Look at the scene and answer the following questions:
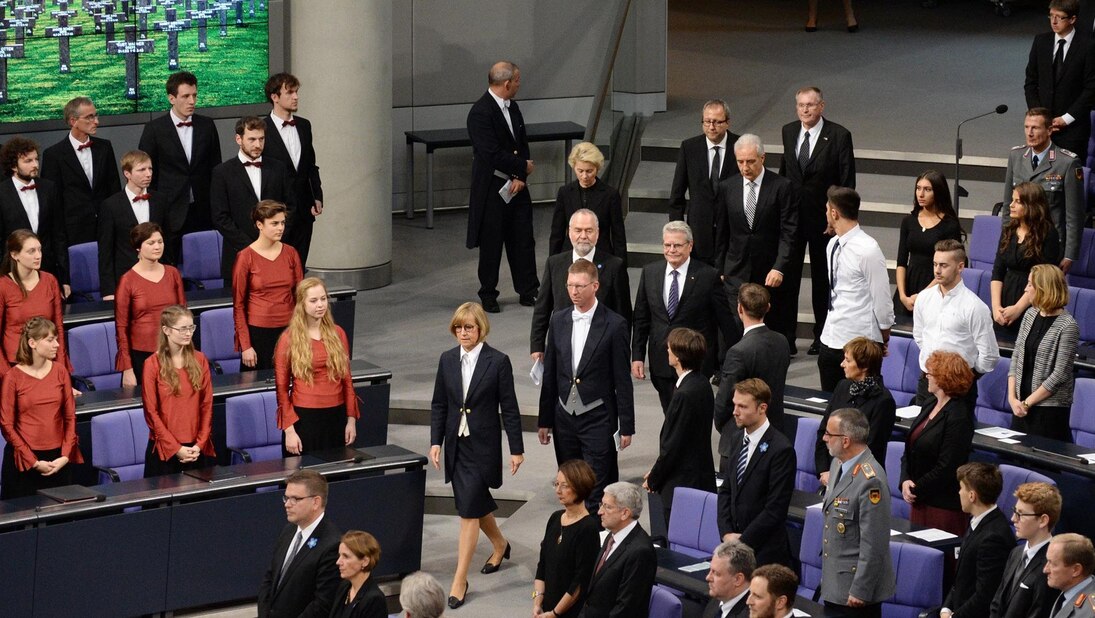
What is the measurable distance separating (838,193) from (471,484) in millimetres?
2430

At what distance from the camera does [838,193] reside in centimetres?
823

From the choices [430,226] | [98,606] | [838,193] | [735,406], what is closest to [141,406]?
[98,606]

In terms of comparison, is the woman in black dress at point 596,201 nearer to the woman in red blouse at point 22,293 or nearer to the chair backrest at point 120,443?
the chair backrest at point 120,443

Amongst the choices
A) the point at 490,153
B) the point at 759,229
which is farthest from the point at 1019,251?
the point at 490,153

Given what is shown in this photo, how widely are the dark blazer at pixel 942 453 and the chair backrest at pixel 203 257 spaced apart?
198 inches

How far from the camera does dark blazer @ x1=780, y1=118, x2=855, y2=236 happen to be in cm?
970

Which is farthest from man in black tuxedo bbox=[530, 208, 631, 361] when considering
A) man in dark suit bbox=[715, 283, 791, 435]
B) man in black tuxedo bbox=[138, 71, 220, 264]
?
man in black tuxedo bbox=[138, 71, 220, 264]

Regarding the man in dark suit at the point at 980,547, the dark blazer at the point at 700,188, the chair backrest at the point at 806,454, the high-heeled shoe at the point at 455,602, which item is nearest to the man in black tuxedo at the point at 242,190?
the dark blazer at the point at 700,188

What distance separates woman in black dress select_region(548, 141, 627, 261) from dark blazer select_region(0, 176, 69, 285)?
292cm

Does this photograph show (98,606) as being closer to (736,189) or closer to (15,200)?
(15,200)

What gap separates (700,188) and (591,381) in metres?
2.43

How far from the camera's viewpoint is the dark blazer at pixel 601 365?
25.1 ft

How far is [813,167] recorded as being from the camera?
9766 millimetres

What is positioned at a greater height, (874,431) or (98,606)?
(874,431)
